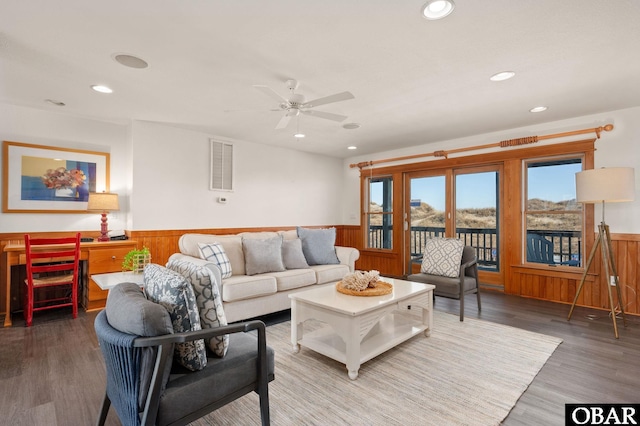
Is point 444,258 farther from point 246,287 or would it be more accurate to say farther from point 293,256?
point 246,287

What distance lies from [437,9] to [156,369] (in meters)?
2.37

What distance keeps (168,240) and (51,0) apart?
309 centimetres

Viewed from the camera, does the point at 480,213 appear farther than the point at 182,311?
Yes

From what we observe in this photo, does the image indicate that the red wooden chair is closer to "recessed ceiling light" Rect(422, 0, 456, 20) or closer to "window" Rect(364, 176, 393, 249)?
"recessed ceiling light" Rect(422, 0, 456, 20)

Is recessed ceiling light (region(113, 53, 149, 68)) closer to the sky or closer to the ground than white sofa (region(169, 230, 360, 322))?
closer to the sky

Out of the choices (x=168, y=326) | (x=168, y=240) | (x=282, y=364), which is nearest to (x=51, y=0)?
(x=168, y=326)

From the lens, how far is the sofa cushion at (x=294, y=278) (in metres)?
3.53

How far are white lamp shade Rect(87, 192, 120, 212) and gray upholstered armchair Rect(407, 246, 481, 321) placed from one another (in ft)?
12.5

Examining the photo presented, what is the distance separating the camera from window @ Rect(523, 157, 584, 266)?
4.18 m

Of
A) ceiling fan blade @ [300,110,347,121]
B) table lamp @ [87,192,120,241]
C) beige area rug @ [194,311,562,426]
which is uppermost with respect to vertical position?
ceiling fan blade @ [300,110,347,121]

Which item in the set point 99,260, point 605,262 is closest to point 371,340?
point 605,262

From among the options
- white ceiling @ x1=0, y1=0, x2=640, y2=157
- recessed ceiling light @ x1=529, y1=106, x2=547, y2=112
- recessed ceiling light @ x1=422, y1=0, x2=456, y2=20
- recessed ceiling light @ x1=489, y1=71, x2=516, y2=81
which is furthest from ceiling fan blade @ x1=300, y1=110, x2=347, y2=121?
recessed ceiling light @ x1=529, y1=106, x2=547, y2=112

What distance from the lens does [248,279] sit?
329 cm

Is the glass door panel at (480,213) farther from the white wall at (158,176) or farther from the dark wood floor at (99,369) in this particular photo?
the white wall at (158,176)
